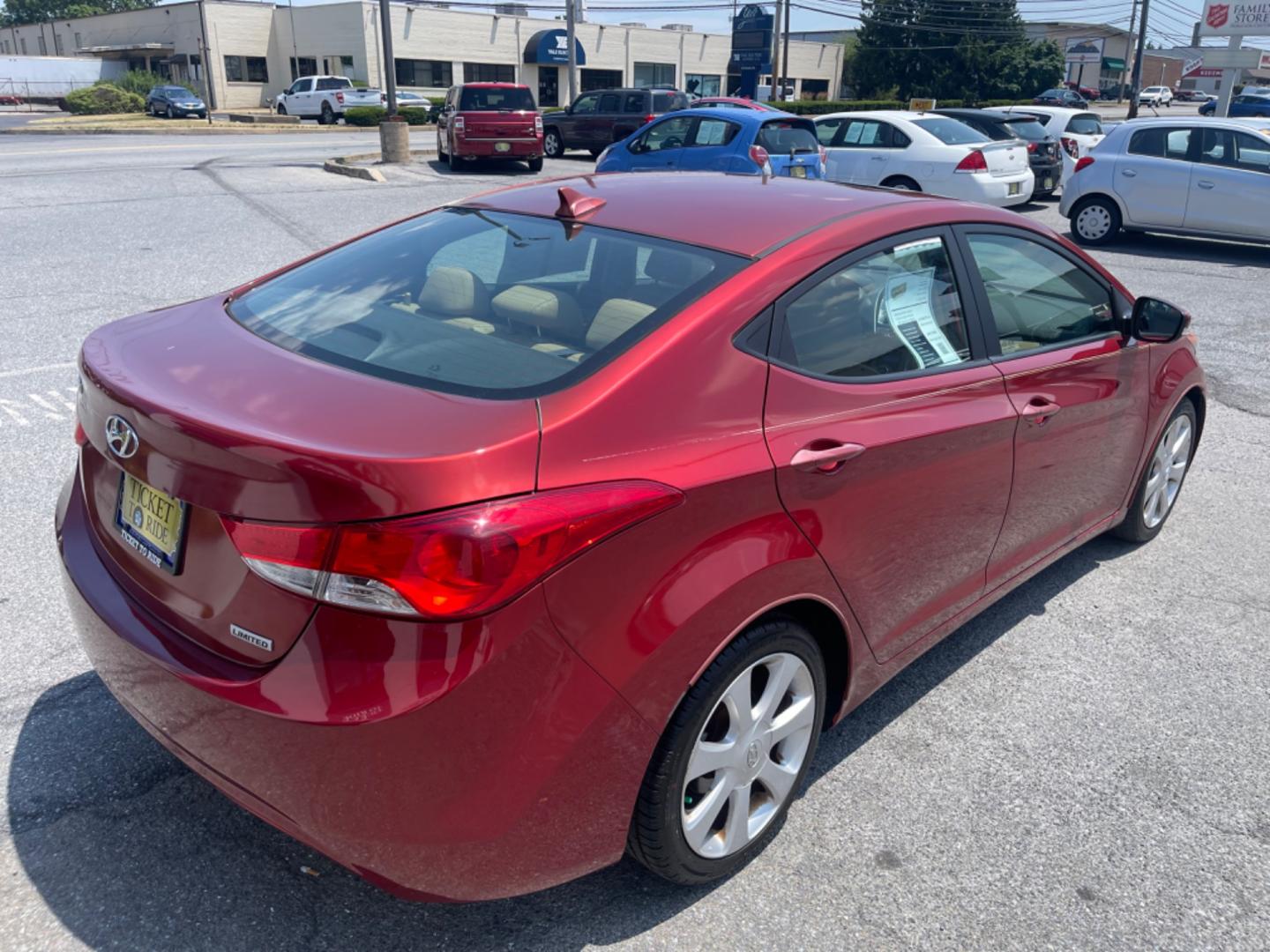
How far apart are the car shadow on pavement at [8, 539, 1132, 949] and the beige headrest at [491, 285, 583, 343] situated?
1.19 m

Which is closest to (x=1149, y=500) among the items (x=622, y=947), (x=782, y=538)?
(x=782, y=538)

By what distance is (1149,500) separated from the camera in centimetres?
463

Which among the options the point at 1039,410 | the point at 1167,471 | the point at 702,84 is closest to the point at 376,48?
the point at 702,84

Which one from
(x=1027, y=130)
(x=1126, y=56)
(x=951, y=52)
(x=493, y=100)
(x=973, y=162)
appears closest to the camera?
(x=973, y=162)

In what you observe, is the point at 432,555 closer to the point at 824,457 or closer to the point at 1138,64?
the point at 824,457

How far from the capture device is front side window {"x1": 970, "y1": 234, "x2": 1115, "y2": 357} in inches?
134

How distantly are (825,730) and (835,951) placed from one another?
909 millimetres

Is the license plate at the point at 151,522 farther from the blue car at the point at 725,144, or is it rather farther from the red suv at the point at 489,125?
the red suv at the point at 489,125

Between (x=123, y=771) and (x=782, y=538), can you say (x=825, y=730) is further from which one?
(x=123, y=771)

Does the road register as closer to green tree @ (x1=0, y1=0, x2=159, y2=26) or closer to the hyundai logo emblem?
the hyundai logo emblem

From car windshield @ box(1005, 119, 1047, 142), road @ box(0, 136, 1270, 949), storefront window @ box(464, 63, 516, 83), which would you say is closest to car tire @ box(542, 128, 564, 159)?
car windshield @ box(1005, 119, 1047, 142)

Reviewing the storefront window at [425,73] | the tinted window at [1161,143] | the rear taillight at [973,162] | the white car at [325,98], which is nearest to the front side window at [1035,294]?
the tinted window at [1161,143]

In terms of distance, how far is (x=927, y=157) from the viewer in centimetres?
1463

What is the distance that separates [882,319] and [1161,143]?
490 inches
